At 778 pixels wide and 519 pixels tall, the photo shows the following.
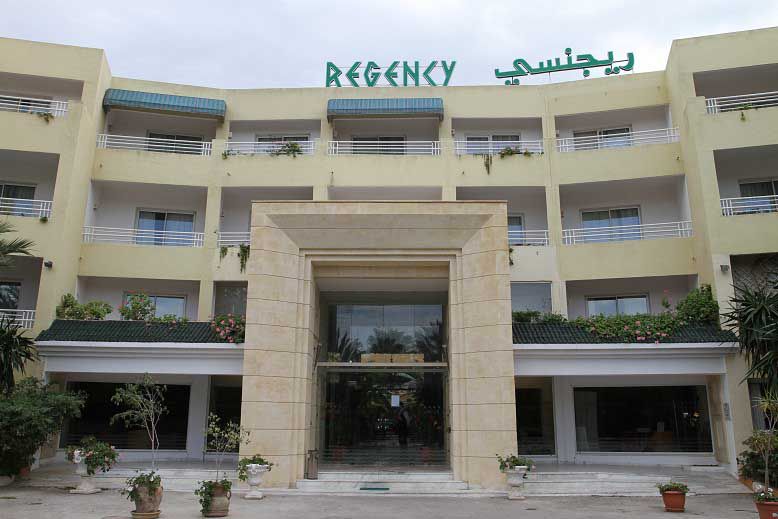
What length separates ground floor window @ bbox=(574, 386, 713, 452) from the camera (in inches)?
806

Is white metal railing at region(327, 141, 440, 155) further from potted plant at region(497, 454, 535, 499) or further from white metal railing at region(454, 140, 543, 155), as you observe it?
potted plant at region(497, 454, 535, 499)

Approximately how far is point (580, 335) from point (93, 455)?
1411 cm

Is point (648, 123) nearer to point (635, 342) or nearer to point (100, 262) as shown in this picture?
point (635, 342)

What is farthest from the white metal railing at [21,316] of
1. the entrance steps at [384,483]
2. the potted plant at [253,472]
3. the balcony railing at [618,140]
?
the balcony railing at [618,140]

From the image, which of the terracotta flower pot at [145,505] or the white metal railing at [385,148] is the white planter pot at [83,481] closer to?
the terracotta flower pot at [145,505]

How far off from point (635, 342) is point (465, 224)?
21.0 ft

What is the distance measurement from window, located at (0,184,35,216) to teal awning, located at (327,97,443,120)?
11.9 meters

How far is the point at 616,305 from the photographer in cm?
2320

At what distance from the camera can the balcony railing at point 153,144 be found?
2414cm

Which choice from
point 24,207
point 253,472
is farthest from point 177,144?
point 253,472

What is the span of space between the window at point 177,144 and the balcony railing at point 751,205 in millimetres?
20433

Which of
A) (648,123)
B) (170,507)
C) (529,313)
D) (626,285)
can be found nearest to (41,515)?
(170,507)

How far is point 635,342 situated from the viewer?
18.5 metres

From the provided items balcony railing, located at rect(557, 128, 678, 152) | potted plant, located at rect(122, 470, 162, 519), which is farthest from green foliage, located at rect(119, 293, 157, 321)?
balcony railing, located at rect(557, 128, 678, 152)
